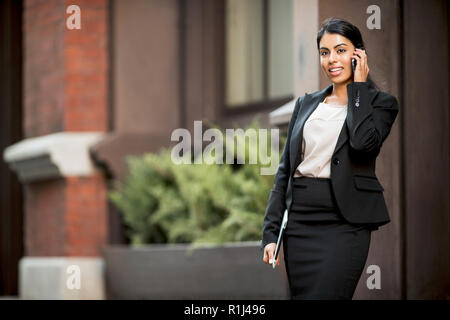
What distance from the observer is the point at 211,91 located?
31.0 ft

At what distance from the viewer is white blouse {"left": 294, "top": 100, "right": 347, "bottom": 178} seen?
3957 mm

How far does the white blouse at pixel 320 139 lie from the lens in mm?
3957

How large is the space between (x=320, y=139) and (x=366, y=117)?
28cm

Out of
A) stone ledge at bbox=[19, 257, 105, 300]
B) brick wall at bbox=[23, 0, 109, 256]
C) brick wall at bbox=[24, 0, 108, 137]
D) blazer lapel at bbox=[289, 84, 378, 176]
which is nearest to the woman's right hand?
blazer lapel at bbox=[289, 84, 378, 176]

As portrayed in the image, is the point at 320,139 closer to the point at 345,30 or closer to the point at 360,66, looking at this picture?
the point at 360,66

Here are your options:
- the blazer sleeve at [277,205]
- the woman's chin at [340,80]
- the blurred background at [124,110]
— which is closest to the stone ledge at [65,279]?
the blurred background at [124,110]

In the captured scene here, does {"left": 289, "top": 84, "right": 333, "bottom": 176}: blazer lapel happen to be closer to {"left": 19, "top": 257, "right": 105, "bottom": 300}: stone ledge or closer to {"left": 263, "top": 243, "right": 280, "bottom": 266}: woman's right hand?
{"left": 263, "top": 243, "right": 280, "bottom": 266}: woman's right hand

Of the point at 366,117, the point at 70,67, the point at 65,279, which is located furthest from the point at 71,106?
the point at 366,117

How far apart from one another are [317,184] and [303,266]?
0.39 meters

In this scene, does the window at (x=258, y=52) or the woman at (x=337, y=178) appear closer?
the woman at (x=337, y=178)

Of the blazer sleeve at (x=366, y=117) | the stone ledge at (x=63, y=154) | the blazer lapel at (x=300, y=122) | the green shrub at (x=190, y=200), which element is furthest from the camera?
the stone ledge at (x=63, y=154)

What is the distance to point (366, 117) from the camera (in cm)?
380

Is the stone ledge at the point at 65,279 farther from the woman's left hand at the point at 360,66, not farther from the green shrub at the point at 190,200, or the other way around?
the woman's left hand at the point at 360,66
